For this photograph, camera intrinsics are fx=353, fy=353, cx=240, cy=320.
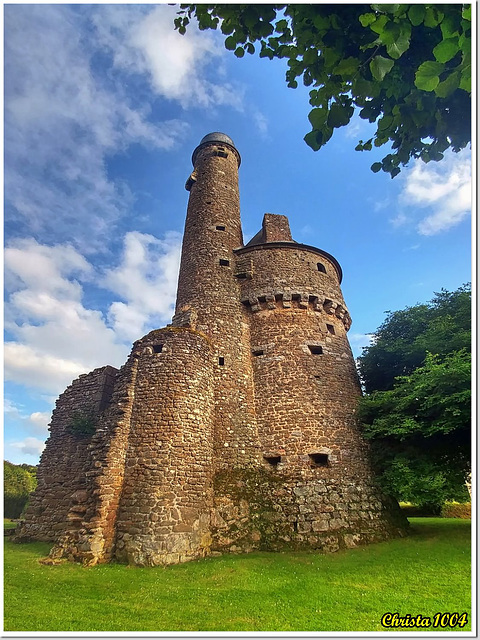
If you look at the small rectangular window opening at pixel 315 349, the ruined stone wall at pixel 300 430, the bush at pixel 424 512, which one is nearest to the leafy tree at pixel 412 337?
the ruined stone wall at pixel 300 430

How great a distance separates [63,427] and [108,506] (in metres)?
5.87

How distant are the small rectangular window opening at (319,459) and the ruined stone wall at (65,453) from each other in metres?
8.07

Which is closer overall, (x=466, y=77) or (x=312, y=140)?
(x=466, y=77)

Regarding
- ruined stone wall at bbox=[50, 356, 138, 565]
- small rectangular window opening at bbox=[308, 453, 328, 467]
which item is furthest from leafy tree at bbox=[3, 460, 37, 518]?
small rectangular window opening at bbox=[308, 453, 328, 467]

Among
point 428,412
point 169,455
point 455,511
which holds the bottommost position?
point 455,511

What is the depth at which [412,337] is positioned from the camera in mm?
16516

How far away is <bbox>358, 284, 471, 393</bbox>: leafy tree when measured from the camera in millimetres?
14211

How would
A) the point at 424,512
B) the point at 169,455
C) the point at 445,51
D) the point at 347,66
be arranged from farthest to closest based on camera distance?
the point at 424,512 < the point at 169,455 < the point at 347,66 < the point at 445,51

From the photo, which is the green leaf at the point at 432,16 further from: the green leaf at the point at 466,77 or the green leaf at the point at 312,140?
the green leaf at the point at 312,140

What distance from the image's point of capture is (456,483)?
39.1 feet

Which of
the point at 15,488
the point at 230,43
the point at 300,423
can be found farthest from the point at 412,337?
the point at 15,488

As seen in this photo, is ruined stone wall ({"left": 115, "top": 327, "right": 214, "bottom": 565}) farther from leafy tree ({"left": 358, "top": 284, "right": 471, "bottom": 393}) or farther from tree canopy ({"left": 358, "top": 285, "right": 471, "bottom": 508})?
leafy tree ({"left": 358, "top": 284, "right": 471, "bottom": 393})

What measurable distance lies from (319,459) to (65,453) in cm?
1019

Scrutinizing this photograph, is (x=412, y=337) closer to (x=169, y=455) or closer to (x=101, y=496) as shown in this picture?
(x=169, y=455)
